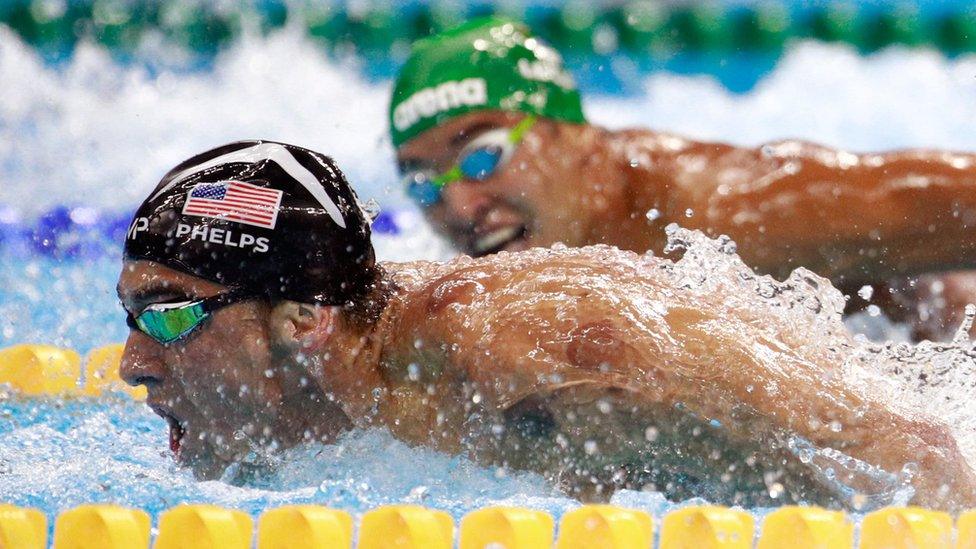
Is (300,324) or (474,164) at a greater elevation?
(474,164)

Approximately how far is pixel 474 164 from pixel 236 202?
121 centimetres

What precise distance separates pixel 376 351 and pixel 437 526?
0.41 metres

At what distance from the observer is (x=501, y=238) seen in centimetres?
299

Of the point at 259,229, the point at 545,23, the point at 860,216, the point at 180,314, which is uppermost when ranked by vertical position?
the point at 545,23

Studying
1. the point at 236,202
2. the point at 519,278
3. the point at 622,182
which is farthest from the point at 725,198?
the point at 236,202

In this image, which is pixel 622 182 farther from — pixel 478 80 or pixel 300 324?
pixel 300 324

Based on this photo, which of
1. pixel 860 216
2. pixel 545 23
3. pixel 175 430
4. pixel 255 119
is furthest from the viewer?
pixel 545 23

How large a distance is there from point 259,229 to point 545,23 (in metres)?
4.20

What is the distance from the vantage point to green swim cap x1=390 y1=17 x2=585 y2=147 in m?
3.11

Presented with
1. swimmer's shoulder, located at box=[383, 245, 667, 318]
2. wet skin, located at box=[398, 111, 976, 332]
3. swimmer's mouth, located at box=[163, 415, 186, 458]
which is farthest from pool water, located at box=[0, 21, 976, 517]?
swimmer's shoulder, located at box=[383, 245, 667, 318]

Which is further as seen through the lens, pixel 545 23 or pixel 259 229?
pixel 545 23

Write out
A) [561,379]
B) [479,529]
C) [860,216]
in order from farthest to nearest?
[860,216]
[561,379]
[479,529]

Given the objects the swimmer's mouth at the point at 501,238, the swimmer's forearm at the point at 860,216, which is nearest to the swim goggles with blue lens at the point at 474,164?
the swimmer's mouth at the point at 501,238

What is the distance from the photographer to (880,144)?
5.96 metres
